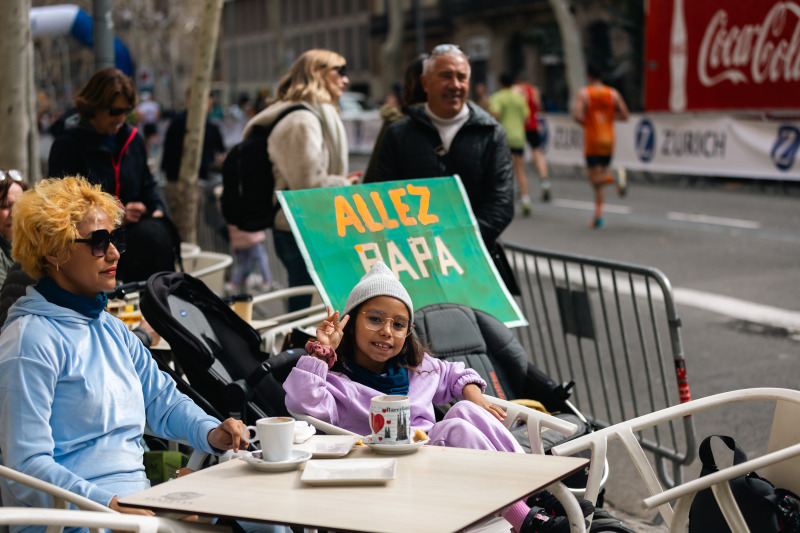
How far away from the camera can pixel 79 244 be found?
3270mm

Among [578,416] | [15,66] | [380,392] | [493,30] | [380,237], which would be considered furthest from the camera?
[493,30]

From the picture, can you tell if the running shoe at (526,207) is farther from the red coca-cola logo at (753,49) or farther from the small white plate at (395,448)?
the small white plate at (395,448)

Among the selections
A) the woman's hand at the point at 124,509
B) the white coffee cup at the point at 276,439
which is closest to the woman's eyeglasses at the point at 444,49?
the white coffee cup at the point at 276,439

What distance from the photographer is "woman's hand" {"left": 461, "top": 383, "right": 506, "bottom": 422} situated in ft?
13.3

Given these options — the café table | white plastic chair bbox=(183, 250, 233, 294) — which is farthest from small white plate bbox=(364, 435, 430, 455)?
white plastic chair bbox=(183, 250, 233, 294)

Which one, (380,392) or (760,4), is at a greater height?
(760,4)

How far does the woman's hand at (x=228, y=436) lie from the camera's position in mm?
3340

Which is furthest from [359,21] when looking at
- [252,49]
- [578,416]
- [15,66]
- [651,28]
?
[578,416]

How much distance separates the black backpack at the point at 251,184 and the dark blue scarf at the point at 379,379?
2566mm

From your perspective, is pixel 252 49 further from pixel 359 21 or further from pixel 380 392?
pixel 380 392

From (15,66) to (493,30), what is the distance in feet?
143

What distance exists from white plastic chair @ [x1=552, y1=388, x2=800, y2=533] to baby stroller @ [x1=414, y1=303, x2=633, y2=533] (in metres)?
1.05

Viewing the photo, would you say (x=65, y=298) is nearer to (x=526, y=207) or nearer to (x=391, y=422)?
(x=391, y=422)

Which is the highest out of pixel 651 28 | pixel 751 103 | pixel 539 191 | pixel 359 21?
pixel 359 21
